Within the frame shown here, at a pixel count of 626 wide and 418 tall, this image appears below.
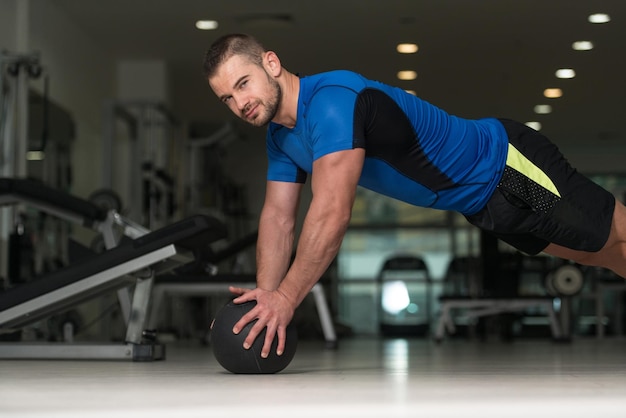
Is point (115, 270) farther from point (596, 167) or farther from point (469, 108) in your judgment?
point (596, 167)

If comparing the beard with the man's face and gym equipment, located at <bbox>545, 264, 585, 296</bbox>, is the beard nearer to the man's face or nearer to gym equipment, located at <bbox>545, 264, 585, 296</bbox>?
the man's face

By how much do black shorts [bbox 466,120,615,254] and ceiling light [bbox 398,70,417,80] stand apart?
19.9 feet

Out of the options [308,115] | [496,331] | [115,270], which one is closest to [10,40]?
[115,270]

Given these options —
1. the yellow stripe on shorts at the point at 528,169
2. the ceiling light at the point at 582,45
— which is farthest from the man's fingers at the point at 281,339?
the ceiling light at the point at 582,45

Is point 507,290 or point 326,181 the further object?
point 507,290

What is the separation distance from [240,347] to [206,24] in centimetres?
515

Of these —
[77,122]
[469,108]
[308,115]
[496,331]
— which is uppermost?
[469,108]

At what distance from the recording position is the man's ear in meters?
2.10

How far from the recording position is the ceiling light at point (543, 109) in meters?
9.58

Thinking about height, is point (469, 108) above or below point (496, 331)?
above

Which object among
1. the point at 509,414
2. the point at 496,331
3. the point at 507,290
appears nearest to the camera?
the point at 509,414

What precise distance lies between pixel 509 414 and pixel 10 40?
503 cm

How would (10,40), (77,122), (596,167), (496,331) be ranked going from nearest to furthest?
(10,40) → (77,122) → (496,331) → (596,167)

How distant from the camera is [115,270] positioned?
298cm
